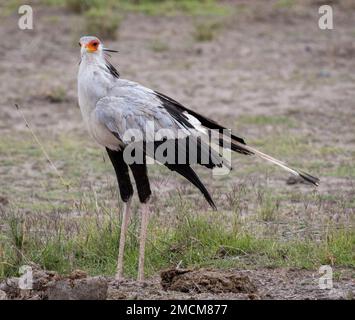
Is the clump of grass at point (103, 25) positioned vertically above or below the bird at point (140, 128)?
above

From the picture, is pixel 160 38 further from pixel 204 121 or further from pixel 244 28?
pixel 204 121

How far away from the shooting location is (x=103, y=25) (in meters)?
14.1

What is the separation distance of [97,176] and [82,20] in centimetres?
675

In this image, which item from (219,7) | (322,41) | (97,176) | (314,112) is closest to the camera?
(97,176)

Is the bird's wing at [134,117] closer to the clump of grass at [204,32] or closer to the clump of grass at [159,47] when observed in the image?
the clump of grass at [159,47]

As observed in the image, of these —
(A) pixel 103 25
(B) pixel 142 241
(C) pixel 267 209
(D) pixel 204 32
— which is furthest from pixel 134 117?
(D) pixel 204 32

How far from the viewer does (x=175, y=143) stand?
5.99 m

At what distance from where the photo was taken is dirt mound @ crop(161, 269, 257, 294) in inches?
225

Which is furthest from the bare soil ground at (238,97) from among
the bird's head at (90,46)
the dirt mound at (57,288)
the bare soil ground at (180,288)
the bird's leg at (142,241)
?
the bird's head at (90,46)

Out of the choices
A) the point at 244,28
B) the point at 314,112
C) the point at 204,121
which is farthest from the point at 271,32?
the point at 204,121

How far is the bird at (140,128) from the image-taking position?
19.4 feet

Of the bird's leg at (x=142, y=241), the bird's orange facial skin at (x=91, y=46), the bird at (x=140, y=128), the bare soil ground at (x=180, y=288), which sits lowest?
the bare soil ground at (x=180, y=288)

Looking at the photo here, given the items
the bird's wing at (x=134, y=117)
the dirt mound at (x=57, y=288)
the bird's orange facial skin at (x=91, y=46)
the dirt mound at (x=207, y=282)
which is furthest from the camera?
the bird's orange facial skin at (x=91, y=46)

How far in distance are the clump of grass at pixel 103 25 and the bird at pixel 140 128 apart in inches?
318
